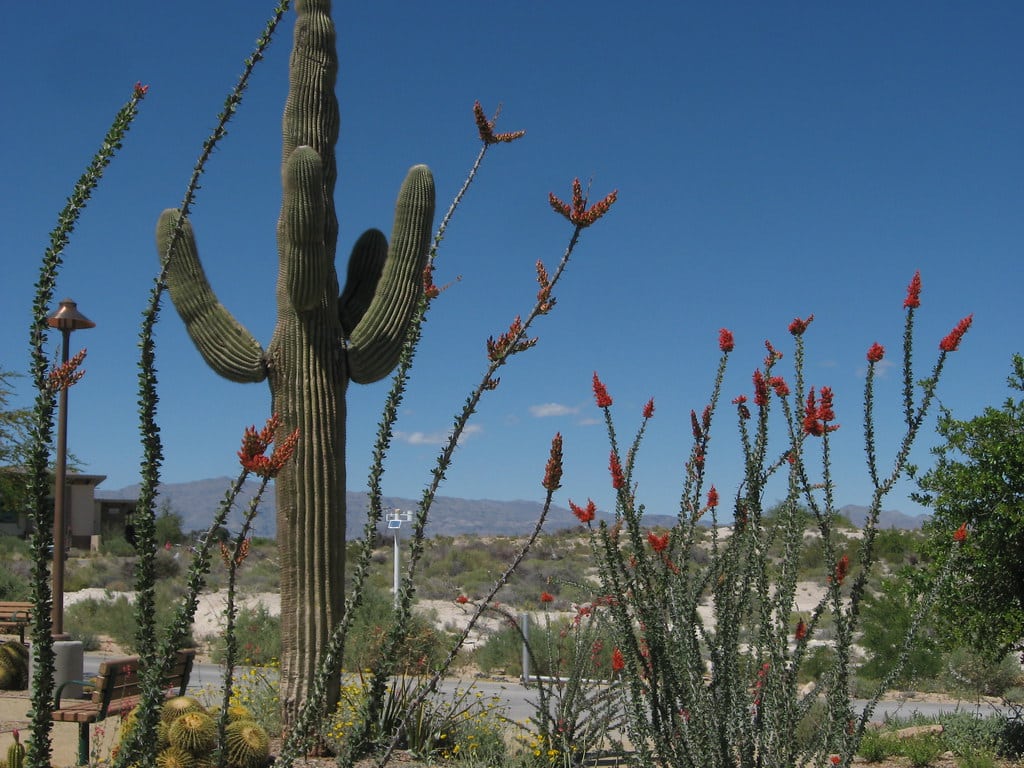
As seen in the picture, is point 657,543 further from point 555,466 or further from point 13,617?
point 13,617

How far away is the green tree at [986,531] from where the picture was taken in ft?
25.3

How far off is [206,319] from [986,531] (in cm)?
633

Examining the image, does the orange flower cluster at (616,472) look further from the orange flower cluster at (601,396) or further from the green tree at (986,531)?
the green tree at (986,531)

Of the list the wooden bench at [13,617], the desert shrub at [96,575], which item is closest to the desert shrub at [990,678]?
the wooden bench at [13,617]

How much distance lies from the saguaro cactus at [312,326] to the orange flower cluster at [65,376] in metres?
4.38

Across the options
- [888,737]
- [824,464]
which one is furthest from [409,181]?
[888,737]

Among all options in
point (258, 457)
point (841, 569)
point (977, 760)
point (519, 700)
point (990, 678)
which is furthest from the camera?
point (990, 678)

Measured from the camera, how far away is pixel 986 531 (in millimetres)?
7691

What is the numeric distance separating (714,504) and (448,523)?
145 meters

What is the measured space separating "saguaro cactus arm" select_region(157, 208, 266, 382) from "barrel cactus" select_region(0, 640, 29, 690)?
5.69 metres

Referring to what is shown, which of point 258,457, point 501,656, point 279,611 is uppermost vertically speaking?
point 258,457

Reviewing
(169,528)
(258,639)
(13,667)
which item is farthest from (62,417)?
(169,528)

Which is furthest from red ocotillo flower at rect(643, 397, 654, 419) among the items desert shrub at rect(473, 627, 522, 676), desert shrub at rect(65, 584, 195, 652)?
desert shrub at rect(65, 584, 195, 652)

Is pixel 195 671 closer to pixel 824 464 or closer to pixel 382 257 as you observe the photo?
pixel 382 257
